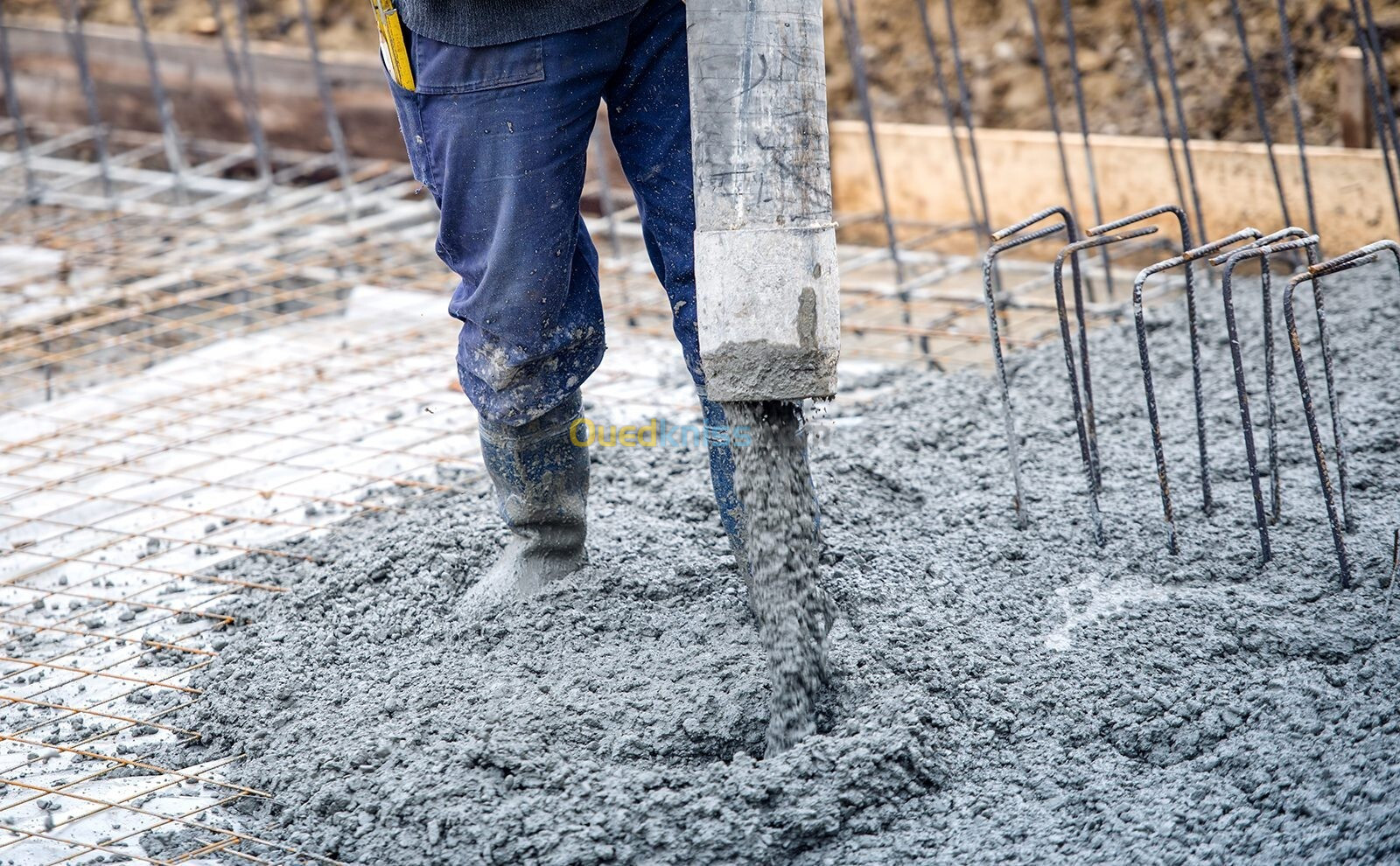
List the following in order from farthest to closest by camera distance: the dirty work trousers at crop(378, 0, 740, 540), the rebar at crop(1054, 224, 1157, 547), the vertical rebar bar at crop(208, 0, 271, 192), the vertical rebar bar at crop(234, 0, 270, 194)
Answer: the vertical rebar bar at crop(208, 0, 271, 192)
the vertical rebar bar at crop(234, 0, 270, 194)
the rebar at crop(1054, 224, 1157, 547)
the dirty work trousers at crop(378, 0, 740, 540)

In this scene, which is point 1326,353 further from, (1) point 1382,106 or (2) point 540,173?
(1) point 1382,106

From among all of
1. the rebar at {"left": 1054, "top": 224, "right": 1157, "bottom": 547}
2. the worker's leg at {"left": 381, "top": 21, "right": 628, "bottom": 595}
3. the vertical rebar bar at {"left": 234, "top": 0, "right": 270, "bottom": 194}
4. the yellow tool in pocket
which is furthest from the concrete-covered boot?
the vertical rebar bar at {"left": 234, "top": 0, "right": 270, "bottom": 194}

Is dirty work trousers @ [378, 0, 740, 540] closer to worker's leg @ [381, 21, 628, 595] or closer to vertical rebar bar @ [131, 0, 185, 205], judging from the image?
worker's leg @ [381, 21, 628, 595]

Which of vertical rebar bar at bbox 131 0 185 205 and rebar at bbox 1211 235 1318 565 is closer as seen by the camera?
rebar at bbox 1211 235 1318 565

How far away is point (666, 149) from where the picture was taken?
8.25 feet

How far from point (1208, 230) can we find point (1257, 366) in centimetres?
144

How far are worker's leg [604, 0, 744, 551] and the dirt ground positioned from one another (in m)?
4.65

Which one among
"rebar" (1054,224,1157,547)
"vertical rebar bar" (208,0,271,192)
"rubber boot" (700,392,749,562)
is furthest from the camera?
"vertical rebar bar" (208,0,271,192)

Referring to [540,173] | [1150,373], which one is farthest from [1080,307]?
[540,173]

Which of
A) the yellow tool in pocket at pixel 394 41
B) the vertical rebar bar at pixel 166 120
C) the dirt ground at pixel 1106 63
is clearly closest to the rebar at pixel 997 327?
the yellow tool in pocket at pixel 394 41

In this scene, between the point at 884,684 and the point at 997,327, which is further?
the point at 997,327

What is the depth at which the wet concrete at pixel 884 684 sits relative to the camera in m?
2.10

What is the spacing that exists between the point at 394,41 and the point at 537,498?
97 centimetres

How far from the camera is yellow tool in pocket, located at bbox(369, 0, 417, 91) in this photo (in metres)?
2.45
